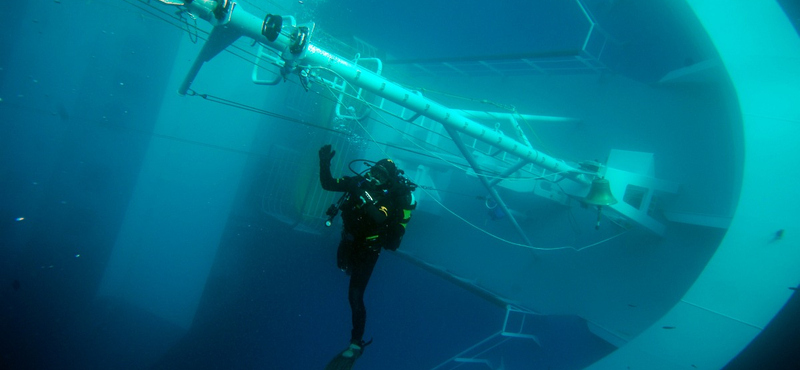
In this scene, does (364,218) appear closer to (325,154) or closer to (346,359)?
(325,154)

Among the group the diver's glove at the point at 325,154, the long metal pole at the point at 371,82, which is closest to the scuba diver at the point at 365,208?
the diver's glove at the point at 325,154

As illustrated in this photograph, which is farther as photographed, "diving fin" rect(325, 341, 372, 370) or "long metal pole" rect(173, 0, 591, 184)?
"diving fin" rect(325, 341, 372, 370)

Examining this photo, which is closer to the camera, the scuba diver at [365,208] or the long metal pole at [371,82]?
the long metal pole at [371,82]

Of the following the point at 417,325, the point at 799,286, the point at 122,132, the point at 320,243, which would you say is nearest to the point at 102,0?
the point at 122,132

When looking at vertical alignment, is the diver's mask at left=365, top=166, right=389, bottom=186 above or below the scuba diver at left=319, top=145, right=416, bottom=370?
above

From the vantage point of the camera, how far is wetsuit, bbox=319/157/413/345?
3.59m

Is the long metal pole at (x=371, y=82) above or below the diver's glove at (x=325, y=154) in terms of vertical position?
above

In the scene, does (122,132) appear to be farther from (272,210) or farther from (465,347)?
(465,347)

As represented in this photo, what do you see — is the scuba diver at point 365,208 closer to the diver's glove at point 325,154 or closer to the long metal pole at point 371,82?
the diver's glove at point 325,154

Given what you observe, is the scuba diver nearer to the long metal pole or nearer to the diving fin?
the diving fin

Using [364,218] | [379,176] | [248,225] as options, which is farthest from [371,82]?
[248,225]

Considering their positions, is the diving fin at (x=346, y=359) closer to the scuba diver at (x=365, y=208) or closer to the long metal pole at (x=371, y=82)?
the scuba diver at (x=365, y=208)

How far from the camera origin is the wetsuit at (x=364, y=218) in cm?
359

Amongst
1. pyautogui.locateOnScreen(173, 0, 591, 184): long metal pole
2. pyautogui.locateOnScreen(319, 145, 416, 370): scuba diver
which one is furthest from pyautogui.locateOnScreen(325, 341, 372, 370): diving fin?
pyautogui.locateOnScreen(173, 0, 591, 184): long metal pole
